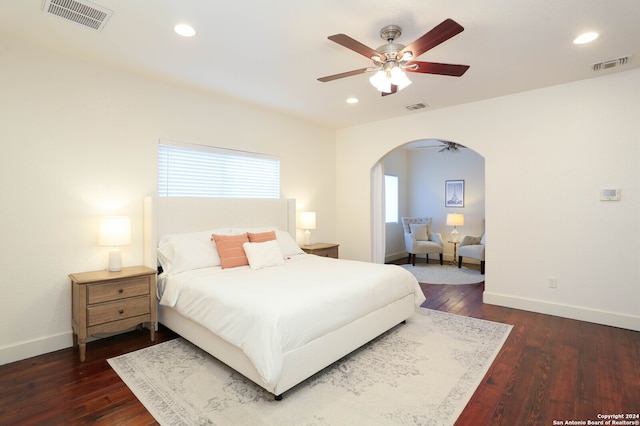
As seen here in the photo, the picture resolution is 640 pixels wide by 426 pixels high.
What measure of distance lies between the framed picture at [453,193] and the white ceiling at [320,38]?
12.4ft

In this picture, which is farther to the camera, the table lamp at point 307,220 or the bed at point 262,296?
the table lamp at point 307,220

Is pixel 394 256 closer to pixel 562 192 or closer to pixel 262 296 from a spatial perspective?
pixel 562 192

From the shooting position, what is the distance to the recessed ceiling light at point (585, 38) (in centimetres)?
265

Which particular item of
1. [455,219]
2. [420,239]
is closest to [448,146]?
[455,219]

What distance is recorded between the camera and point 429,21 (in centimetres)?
245

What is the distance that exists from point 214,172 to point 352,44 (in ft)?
8.46

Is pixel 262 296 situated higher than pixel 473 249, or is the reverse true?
pixel 262 296

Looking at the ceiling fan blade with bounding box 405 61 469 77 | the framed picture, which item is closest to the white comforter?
the ceiling fan blade with bounding box 405 61 469 77

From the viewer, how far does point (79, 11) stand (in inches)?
91.7

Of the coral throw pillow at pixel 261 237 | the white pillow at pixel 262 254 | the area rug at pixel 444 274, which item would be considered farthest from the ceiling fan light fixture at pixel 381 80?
the area rug at pixel 444 274

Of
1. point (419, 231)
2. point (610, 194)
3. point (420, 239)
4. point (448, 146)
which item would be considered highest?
point (448, 146)

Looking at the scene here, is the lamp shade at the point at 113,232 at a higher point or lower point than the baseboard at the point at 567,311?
higher

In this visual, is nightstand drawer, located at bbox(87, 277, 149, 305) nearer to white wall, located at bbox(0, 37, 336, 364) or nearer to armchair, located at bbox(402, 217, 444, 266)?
white wall, located at bbox(0, 37, 336, 364)

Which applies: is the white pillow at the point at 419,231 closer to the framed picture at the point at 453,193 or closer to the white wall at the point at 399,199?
the white wall at the point at 399,199
